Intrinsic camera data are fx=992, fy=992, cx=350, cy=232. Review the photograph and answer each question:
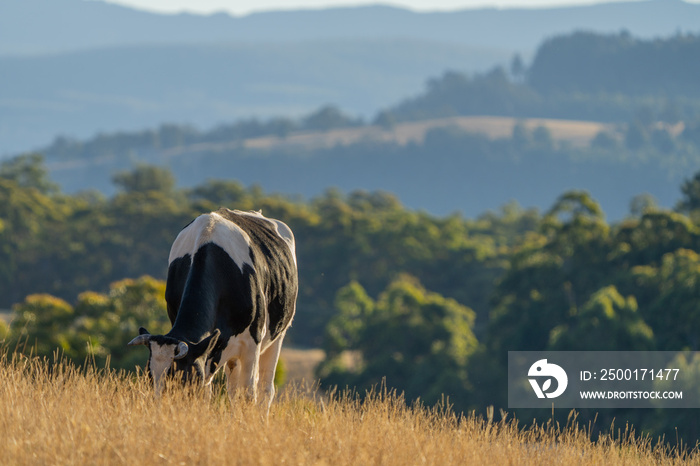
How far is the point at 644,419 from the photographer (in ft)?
122

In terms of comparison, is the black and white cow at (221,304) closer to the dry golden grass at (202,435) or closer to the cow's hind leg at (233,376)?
the cow's hind leg at (233,376)

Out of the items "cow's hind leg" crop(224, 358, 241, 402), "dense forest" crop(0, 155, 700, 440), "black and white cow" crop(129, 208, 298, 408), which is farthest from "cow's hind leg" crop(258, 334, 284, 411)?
"dense forest" crop(0, 155, 700, 440)

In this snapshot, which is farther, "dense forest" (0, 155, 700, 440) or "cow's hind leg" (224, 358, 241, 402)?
"dense forest" (0, 155, 700, 440)

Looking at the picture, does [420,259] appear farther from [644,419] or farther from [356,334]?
[644,419]

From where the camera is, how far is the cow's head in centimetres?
826

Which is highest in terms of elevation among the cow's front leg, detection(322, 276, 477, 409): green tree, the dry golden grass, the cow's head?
the cow's head

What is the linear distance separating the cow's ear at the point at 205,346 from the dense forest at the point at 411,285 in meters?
1.13

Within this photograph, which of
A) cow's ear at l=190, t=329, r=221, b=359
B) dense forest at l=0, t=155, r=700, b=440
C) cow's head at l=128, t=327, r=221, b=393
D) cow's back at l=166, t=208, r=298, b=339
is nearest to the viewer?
cow's head at l=128, t=327, r=221, b=393

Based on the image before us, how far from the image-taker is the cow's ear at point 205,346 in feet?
27.7

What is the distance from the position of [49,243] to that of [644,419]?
6445 centimetres

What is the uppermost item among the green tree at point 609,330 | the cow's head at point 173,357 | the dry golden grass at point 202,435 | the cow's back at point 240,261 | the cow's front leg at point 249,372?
the cow's back at point 240,261

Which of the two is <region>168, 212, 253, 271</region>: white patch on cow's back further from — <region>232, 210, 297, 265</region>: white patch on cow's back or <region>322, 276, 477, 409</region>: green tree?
<region>322, 276, 477, 409</region>: green tree

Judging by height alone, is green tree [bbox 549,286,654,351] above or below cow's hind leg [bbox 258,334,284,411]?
below

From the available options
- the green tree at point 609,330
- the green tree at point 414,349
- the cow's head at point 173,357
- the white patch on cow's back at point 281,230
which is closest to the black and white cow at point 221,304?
the cow's head at point 173,357
